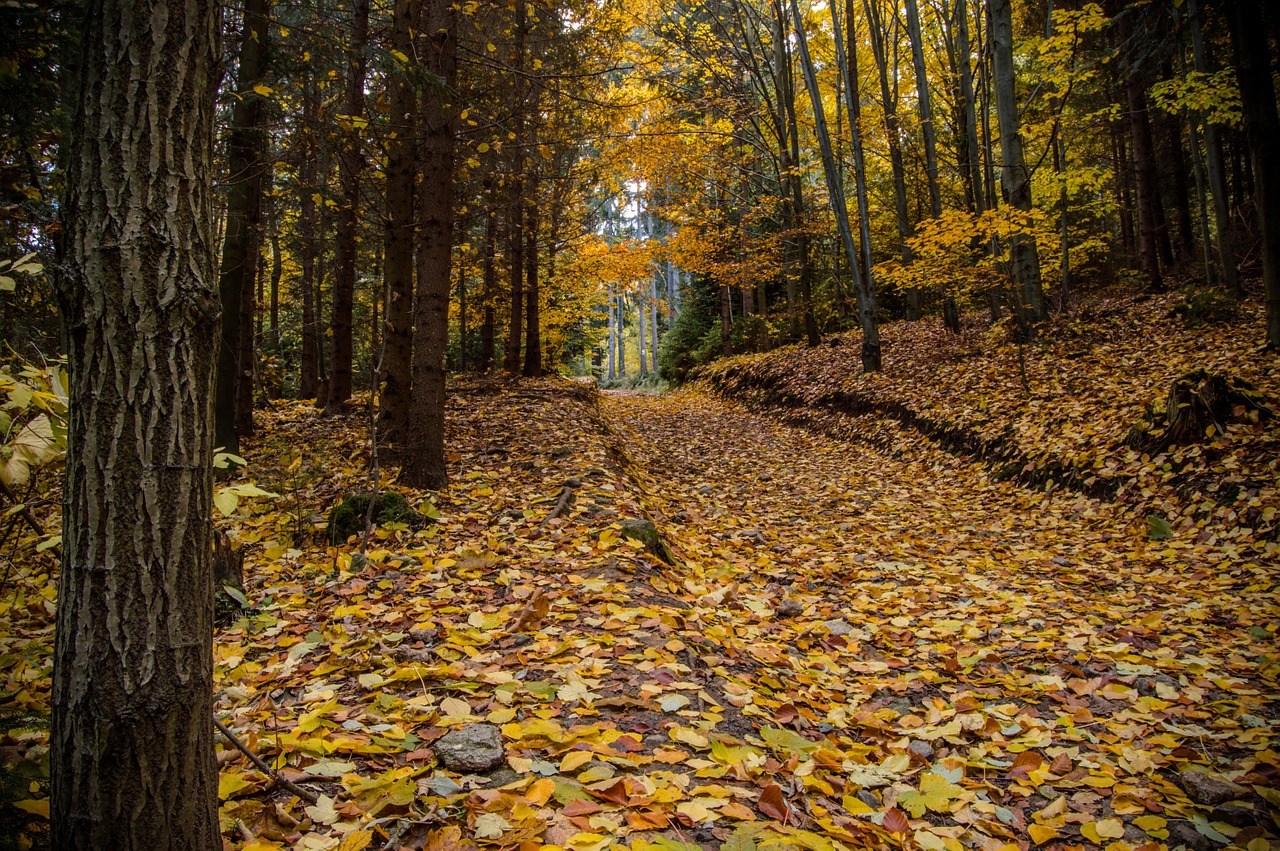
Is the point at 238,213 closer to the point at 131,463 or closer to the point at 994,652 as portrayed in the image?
the point at 131,463

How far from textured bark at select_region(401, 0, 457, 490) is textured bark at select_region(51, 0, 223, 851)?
4.12m

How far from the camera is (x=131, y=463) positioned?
1308 mm

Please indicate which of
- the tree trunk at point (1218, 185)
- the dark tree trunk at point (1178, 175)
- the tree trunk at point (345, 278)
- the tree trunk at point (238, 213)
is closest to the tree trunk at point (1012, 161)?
the tree trunk at point (1218, 185)

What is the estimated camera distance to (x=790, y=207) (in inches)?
651

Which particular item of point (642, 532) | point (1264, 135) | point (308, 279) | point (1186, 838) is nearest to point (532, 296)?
point (308, 279)

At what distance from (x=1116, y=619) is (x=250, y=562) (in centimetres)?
597

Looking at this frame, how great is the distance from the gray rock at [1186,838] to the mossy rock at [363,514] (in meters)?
4.51

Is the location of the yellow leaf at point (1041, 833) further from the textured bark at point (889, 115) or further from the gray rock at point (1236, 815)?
the textured bark at point (889, 115)

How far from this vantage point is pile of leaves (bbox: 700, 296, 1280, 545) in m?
5.18

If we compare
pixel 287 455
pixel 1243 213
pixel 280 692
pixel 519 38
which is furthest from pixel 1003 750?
pixel 1243 213

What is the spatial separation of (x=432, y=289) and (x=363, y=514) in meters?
2.01

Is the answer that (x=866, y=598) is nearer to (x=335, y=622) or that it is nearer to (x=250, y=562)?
(x=335, y=622)

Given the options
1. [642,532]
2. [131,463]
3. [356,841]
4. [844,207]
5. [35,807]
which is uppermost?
[844,207]

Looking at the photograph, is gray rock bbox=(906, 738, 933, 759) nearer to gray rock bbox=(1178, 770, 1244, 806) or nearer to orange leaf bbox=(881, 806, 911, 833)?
orange leaf bbox=(881, 806, 911, 833)
